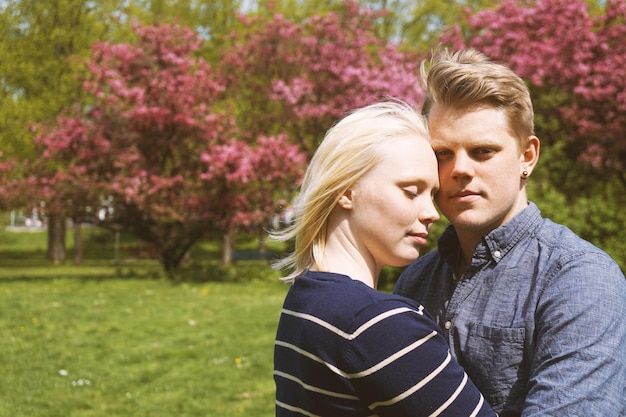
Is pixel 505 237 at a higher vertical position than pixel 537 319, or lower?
higher

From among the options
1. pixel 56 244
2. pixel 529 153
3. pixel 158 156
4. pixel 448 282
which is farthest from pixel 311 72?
pixel 529 153

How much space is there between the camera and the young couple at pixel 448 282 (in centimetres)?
157

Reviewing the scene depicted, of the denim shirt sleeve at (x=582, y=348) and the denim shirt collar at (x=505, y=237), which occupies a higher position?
the denim shirt collar at (x=505, y=237)

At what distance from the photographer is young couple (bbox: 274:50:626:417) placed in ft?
5.15

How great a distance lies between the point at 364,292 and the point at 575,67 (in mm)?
16939

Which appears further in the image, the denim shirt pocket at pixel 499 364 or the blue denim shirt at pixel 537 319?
the denim shirt pocket at pixel 499 364

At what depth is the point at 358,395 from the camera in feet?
5.22

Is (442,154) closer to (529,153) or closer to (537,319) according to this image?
(529,153)

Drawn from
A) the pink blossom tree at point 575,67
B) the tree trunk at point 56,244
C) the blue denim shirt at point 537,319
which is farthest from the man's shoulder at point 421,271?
the tree trunk at point 56,244

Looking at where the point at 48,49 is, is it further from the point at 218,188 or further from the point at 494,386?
the point at 494,386

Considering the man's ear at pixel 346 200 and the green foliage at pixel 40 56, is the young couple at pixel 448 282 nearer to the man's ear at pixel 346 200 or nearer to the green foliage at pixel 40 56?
the man's ear at pixel 346 200

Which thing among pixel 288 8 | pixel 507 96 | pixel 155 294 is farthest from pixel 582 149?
pixel 507 96

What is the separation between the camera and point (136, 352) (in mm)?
8578

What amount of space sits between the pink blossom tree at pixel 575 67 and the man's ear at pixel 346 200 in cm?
1630
